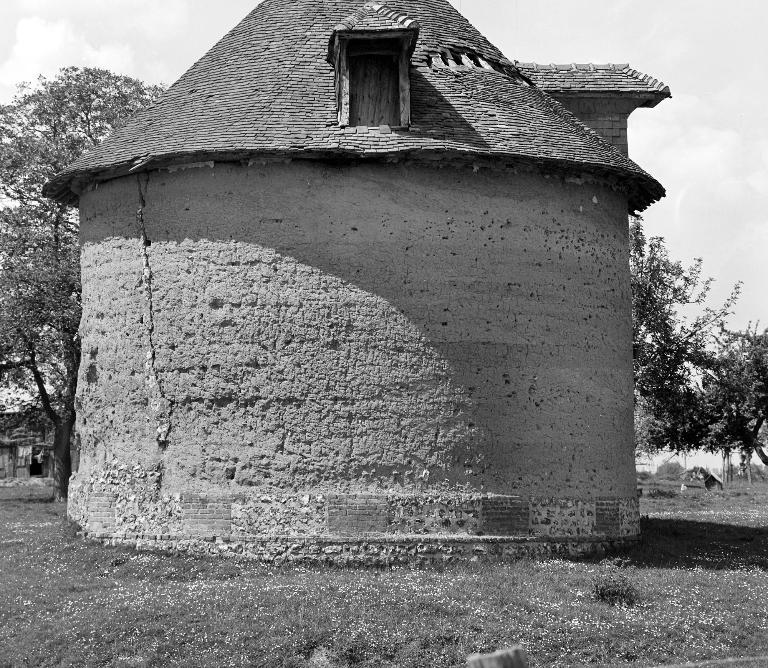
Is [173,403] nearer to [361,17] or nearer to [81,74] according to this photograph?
[361,17]

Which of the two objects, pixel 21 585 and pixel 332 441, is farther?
pixel 332 441

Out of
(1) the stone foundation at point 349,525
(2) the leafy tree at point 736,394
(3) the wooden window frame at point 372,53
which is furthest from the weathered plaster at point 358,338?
(2) the leafy tree at point 736,394

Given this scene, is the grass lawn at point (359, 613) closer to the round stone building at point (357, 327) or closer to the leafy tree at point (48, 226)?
the round stone building at point (357, 327)

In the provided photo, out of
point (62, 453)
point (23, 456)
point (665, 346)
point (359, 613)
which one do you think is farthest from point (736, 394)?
point (23, 456)

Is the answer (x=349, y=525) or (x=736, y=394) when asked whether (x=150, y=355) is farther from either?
(x=736, y=394)

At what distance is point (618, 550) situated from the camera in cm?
1612

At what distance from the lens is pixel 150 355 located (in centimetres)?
1579

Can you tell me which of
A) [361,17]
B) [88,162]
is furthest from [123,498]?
[361,17]

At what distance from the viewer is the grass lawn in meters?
11.3

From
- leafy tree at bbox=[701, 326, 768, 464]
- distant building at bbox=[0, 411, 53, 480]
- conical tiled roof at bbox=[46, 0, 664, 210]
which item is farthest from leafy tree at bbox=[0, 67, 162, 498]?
distant building at bbox=[0, 411, 53, 480]

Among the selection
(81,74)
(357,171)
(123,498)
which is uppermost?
(81,74)

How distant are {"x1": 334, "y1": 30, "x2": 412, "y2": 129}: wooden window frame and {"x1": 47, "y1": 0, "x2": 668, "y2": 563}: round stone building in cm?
3

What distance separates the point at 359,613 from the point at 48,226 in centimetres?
2056

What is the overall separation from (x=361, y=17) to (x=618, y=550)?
876 cm
